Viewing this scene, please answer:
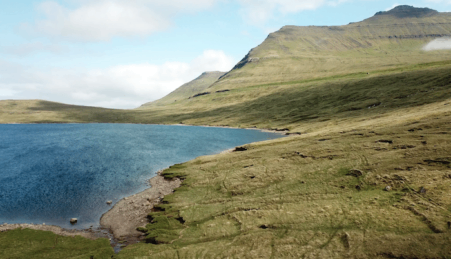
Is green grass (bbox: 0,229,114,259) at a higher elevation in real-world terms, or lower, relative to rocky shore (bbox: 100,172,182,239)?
higher

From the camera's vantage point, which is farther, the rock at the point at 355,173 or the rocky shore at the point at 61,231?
the rock at the point at 355,173

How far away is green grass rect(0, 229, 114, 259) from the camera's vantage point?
29406mm

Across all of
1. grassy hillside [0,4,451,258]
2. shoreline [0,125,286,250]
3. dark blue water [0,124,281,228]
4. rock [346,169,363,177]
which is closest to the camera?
grassy hillside [0,4,451,258]

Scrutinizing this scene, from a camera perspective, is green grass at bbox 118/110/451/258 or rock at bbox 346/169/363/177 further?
rock at bbox 346/169/363/177

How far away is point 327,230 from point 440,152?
25006 millimetres

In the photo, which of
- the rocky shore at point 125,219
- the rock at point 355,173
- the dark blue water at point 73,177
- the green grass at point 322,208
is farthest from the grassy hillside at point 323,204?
the dark blue water at point 73,177

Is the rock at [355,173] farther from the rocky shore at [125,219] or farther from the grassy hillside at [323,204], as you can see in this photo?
the rocky shore at [125,219]

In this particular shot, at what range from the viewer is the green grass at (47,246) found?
2941 centimetres

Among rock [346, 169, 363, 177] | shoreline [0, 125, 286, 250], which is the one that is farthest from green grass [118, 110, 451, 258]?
shoreline [0, 125, 286, 250]

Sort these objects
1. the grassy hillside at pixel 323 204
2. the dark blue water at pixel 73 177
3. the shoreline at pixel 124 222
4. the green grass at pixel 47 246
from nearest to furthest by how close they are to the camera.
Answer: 1. the grassy hillside at pixel 323 204
2. the green grass at pixel 47 246
3. the shoreline at pixel 124 222
4. the dark blue water at pixel 73 177

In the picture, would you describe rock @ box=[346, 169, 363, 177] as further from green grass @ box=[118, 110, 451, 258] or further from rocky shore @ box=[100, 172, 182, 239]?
rocky shore @ box=[100, 172, 182, 239]

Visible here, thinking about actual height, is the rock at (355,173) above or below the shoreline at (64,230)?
above

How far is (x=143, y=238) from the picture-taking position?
3462cm

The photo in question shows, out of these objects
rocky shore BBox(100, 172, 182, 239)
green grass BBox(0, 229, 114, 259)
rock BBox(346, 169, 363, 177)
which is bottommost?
rocky shore BBox(100, 172, 182, 239)
